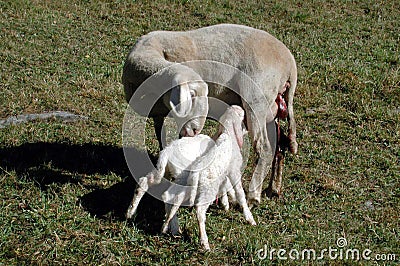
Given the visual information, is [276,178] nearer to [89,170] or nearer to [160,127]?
Result: [160,127]

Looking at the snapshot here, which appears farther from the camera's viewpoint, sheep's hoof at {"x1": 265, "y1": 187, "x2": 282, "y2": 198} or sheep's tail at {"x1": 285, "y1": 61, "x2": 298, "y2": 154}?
sheep's tail at {"x1": 285, "y1": 61, "x2": 298, "y2": 154}

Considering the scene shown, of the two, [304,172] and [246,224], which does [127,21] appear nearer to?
[304,172]

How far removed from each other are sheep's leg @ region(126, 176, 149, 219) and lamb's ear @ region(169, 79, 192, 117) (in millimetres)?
644

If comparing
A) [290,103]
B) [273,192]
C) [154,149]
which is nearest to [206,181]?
[273,192]

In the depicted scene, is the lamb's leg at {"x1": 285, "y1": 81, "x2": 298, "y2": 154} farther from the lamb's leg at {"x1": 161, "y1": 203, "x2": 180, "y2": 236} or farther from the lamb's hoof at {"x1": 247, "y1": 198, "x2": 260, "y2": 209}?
the lamb's leg at {"x1": 161, "y1": 203, "x2": 180, "y2": 236}

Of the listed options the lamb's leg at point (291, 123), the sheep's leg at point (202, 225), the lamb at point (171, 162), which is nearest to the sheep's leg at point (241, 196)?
the lamb at point (171, 162)

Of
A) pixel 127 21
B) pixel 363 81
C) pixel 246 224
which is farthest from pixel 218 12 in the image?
pixel 246 224

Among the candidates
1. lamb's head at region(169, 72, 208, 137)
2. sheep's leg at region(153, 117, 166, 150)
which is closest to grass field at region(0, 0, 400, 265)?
sheep's leg at region(153, 117, 166, 150)

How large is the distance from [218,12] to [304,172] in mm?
6785

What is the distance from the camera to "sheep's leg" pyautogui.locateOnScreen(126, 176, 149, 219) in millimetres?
5000

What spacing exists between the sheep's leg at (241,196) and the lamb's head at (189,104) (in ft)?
1.78

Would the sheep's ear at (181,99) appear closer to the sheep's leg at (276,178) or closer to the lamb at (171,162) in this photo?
the lamb at (171,162)

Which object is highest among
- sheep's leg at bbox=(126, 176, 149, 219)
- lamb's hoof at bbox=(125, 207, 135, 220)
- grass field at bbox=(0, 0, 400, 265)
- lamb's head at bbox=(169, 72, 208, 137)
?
lamb's head at bbox=(169, 72, 208, 137)

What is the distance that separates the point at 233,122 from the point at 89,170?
1.74 metres
